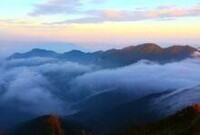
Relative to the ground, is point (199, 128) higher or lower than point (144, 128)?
higher

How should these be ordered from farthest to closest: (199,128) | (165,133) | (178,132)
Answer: (165,133)
(178,132)
(199,128)

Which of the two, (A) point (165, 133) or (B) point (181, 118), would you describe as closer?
(A) point (165, 133)

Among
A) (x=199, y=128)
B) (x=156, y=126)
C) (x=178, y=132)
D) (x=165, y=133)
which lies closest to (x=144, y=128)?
(x=156, y=126)

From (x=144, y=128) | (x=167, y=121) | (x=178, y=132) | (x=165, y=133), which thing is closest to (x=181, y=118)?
(x=167, y=121)

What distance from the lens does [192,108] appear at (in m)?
183

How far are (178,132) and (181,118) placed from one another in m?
41.4

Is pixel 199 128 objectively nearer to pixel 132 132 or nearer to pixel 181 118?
pixel 181 118

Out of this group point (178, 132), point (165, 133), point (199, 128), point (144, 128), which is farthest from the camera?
point (144, 128)

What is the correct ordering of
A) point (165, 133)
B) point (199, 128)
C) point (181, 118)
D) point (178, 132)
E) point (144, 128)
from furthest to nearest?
point (144, 128), point (181, 118), point (165, 133), point (178, 132), point (199, 128)

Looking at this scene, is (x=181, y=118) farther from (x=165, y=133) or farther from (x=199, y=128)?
(x=199, y=128)

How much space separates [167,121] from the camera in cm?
18375

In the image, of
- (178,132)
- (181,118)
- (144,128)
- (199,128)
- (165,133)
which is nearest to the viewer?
(199,128)

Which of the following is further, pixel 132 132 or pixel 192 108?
pixel 132 132

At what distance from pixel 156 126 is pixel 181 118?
11527 millimetres
